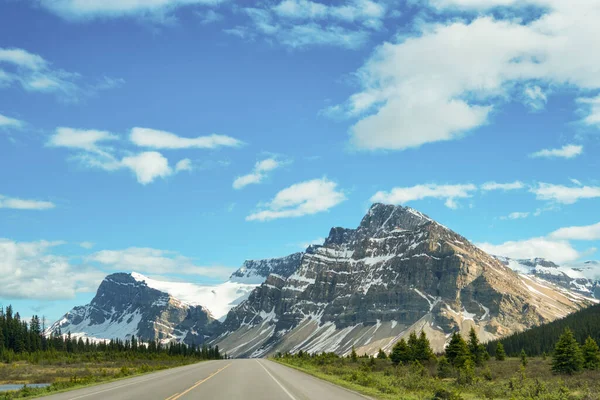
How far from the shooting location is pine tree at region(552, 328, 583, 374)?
6619 centimetres

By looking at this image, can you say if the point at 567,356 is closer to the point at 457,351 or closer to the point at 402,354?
the point at 457,351

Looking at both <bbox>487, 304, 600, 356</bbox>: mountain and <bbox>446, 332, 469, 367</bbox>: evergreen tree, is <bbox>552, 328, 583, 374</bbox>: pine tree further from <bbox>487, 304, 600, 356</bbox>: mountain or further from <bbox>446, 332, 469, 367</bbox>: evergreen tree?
<bbox>487, 304, 600, 356</bbox>: mountain

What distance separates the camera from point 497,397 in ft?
118

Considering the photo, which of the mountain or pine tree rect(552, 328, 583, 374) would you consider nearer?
pine tree rect(552, 328, 583, 374)

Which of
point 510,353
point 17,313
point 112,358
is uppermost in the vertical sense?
point 17,313

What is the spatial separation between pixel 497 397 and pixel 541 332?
17425 centimetres

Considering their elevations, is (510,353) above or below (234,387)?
below

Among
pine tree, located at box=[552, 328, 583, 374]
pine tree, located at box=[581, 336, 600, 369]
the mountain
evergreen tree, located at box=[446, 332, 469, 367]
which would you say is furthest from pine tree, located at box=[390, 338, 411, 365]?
the mountain

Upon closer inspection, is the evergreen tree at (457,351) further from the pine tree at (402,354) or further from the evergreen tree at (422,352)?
the pine tree at (402,354)

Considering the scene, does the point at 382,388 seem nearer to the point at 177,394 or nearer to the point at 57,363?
Answer: the point at 177,394

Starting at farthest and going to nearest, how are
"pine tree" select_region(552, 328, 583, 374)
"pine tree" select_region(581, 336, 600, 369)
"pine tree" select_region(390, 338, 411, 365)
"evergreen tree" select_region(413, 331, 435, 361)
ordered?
1. "pine tree" select_region(390, 338, 411, 365)
2. "evergreen tree" select_region(413, 331, 435, 361)
3. "pine tree" select_region(581, 336, 600, 369)
4. "pine tree" select_region(552, 328, 583, 374)

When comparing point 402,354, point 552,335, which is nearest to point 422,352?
point 402,354

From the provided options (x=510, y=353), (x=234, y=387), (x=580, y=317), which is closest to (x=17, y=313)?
(x=510, y=353)

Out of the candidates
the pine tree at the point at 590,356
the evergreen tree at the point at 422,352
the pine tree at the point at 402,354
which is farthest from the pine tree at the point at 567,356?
the pine tree at the point at 402,354
